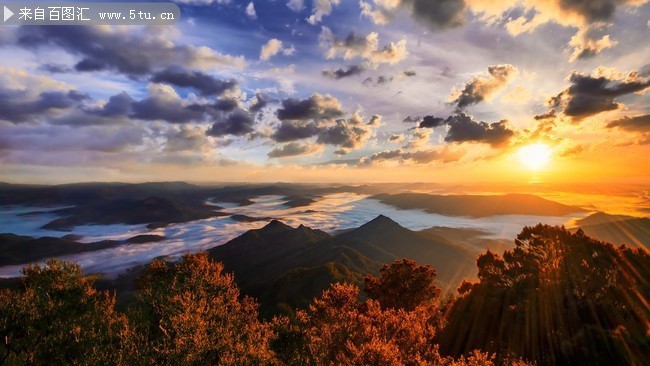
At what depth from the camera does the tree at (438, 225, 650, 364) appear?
2678 cm

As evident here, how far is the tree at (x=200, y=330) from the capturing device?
30.0 metres

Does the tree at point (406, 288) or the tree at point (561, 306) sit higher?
the tree at point (561, 306)

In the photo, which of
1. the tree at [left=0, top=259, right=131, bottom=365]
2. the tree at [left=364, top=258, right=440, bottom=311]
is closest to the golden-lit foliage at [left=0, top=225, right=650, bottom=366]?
the tree at [left=0, top=259, right=131, bottom=365]

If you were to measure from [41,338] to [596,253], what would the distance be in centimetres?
6229

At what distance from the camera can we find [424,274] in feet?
219

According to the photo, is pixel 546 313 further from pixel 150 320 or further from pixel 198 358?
pixel 150 320

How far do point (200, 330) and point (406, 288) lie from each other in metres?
44.6

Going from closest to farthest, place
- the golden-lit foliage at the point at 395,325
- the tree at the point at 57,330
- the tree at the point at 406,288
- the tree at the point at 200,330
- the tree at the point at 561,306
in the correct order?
the tree at the point at 561,306, the golden-lit foliage at the point at 395,325, the tree at the point at 200,330, the tree at the point at 57,330, the tree at the point at 406,288

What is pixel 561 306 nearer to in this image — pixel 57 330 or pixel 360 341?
pixel 360 341

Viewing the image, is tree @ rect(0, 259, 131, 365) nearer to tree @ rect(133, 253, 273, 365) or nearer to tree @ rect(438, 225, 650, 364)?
tree @ rect(133, 253, 273, 365)

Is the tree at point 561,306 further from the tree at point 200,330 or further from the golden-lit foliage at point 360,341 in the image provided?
the tree at point 200,330

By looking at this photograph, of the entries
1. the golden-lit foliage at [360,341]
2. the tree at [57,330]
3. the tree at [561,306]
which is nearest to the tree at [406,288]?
the golden-lit foliage at [360,341]

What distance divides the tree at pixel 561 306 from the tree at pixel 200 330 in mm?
23046

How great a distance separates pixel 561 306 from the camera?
1339 inches
